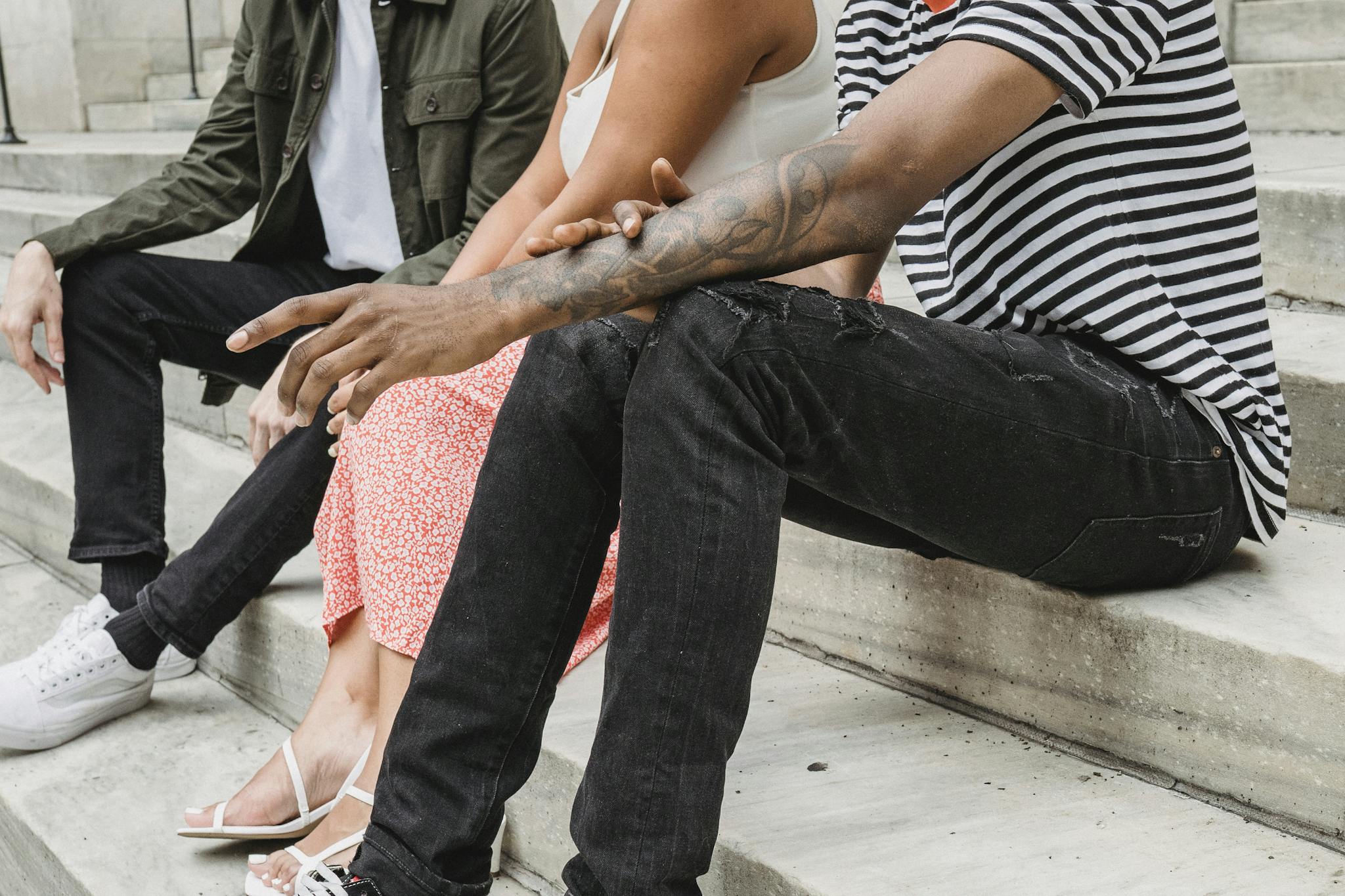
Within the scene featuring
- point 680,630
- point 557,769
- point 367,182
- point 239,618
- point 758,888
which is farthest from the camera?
point 367,182

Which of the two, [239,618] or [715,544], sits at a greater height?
[715,544]

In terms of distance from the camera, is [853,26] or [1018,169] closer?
[1018,169]

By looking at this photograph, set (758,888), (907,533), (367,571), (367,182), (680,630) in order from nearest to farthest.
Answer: (680,630) < (758,888) < (907,533) < (367,571) < (367,182)

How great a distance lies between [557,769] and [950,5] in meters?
1.01

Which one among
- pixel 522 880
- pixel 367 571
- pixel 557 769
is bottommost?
pixel 522 880

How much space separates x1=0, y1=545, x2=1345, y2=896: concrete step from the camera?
129cm

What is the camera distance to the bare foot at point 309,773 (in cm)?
181

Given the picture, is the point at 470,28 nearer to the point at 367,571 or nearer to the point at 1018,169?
the point at 367,571

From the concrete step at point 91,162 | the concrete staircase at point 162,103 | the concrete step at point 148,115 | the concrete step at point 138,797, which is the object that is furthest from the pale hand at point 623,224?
the concrete staircase at point 162,103

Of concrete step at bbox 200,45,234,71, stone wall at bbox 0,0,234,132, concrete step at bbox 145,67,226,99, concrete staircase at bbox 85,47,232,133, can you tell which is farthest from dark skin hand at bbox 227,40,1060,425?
stone wall at bbox 0,0,234,132

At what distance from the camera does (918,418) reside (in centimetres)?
123

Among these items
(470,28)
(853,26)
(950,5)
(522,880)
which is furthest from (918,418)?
(470,28)

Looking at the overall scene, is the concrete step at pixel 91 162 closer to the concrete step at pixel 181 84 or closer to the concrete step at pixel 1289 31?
the concrete step at pixel 181 84

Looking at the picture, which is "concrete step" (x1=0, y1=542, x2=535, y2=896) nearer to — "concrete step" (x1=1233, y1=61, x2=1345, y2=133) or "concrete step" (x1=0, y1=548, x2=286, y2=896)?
"concrete step" (x1=0, y1=548, x2=286, y2=896)
